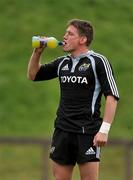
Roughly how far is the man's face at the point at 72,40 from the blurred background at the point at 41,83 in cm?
475

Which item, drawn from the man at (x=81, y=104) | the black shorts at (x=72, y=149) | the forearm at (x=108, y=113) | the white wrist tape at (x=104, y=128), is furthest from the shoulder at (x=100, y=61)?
the black shorts at (x=72, y=149)

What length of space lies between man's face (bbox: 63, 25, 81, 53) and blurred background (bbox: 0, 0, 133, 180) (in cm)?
475

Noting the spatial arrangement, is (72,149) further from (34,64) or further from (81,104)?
(34,64)

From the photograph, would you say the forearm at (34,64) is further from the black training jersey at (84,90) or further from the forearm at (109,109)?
the forearm at (109,109)

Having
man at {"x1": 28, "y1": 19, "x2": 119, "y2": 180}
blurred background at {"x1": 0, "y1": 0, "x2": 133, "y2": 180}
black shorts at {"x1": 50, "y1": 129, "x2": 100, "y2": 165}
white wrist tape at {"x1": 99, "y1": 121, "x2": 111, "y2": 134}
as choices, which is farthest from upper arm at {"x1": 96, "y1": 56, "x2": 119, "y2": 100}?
blurred background at {"x1": 0, "y1": 0, "x2": 133, "y2": 180}

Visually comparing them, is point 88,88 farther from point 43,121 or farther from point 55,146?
point 43,121

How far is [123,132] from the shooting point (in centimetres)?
1472

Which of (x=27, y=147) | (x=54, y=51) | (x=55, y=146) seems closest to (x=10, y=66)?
(x=54, y=51)

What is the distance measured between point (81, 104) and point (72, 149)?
1.50ft

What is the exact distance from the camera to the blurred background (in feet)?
44.4

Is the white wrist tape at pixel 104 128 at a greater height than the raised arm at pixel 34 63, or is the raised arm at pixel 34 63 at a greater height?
the raised arm at pixel 34 63

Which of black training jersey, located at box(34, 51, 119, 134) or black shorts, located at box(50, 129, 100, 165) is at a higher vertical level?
black training jersey, located at box(34, 51, 119, 134)

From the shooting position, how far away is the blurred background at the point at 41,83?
13.5 meters

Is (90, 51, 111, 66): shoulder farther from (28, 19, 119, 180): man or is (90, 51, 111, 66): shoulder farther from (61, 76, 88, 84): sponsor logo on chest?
(61, 76, 88, 84): sponsor logo on chest
